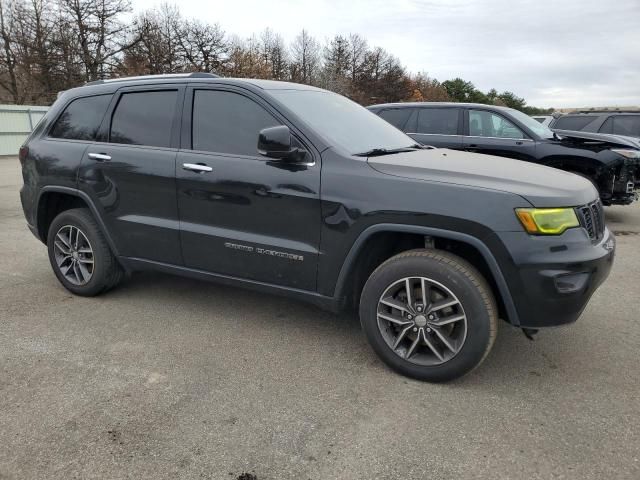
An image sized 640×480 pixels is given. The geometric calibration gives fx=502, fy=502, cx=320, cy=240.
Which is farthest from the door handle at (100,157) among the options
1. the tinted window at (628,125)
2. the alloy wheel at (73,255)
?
the tinted window at (628,125)

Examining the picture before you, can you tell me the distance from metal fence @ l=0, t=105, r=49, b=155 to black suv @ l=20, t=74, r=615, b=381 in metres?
21.3

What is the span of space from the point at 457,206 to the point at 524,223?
352 mm

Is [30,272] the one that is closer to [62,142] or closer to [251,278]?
[62,142]

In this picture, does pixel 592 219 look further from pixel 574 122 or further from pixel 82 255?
pixel 574 122

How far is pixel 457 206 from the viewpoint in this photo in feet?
8.96

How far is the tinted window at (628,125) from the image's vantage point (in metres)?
10.5

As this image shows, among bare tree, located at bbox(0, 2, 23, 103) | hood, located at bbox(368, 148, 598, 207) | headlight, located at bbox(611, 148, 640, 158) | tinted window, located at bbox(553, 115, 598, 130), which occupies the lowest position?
headlight, located at bbox(611, 148, 640, 158)

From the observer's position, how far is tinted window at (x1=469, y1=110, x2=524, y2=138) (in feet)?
25.5

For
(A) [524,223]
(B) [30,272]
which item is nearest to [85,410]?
(A) [524,223]

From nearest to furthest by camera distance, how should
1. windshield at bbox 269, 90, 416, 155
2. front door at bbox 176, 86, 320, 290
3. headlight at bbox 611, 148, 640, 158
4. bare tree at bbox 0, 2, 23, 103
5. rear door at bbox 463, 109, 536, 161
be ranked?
front door at bbox 176, 86, 320, 290
windshield at bbox 269, 90, 416, 155
headlight at bbox 611, 148, 640, 158
rear door at bbox 463, 109, 536, 161
bare tree at bbox 0, 2, 23, 103

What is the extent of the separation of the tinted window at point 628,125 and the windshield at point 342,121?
28.5ft

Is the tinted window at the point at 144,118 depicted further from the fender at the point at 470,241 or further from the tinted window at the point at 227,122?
the fender at the point at 470,241

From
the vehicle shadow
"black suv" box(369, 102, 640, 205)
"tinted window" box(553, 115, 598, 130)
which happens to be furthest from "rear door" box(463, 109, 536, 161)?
the vehicle shadow

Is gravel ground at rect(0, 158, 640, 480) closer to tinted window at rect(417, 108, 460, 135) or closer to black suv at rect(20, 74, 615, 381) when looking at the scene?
black suv at rect(20, 74, 615, 381)
